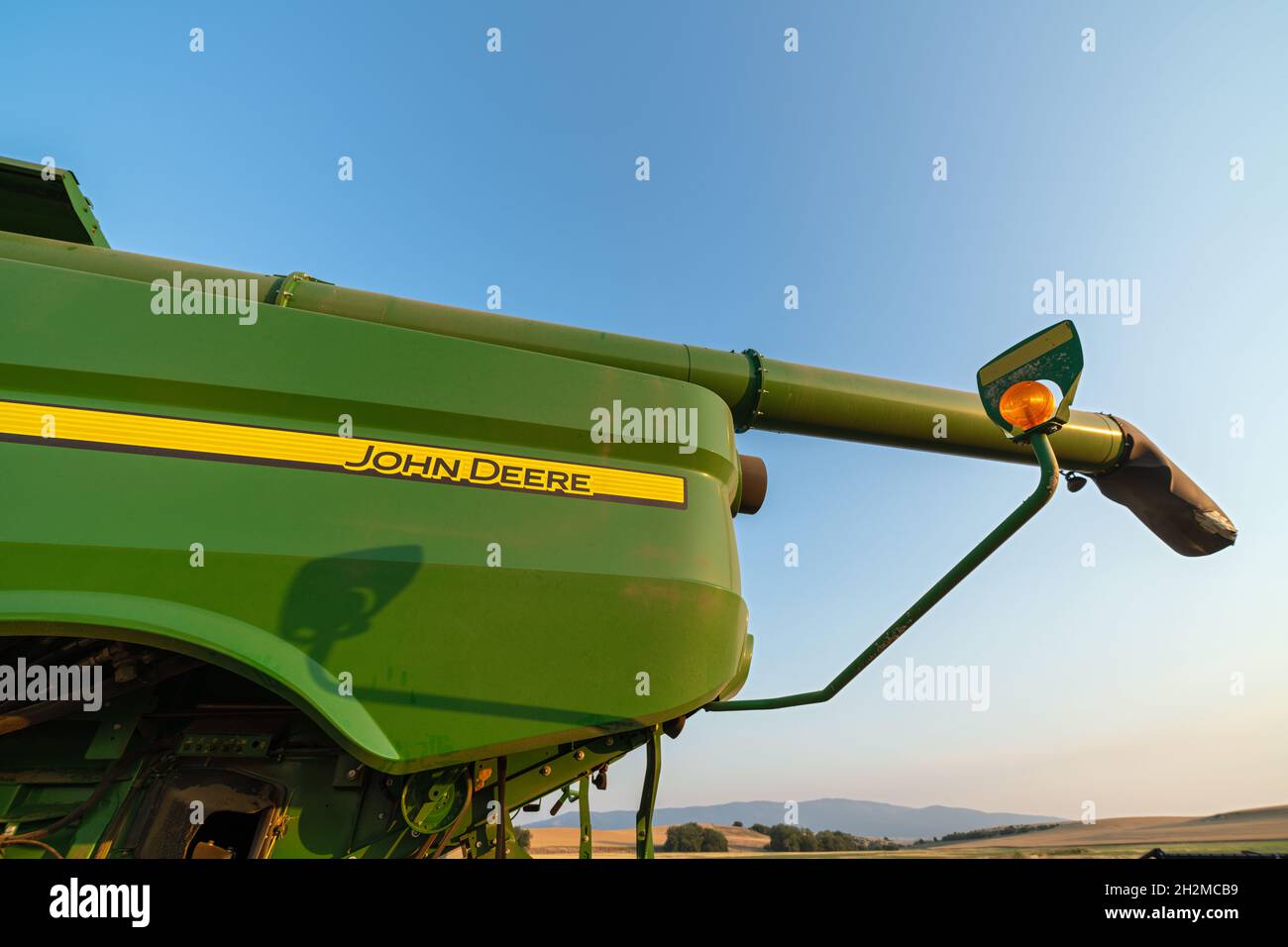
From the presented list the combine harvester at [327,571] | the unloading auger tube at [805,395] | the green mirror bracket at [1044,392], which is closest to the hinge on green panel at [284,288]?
the unloading auger tube at [805,395]

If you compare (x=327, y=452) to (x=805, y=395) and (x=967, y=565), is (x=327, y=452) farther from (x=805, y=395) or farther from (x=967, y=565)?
(x=805, y=395)

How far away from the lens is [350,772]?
99.0 inches

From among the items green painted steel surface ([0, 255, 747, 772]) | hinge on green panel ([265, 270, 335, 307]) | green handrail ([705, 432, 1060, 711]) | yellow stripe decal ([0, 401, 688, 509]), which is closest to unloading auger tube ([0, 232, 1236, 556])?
hinge on green panel ([265, 270, 335, 307])

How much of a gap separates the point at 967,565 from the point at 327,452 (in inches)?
91.0

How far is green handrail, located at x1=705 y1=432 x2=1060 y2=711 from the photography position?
180cm

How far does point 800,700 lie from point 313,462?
2480mm

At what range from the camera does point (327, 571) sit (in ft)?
7.66

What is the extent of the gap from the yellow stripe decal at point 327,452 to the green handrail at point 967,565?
39.9 inches

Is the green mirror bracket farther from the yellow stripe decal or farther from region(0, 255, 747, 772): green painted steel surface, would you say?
the yellow stripe decal

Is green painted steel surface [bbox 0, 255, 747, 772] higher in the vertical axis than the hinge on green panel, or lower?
lower

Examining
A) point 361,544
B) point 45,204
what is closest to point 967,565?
point 361,544

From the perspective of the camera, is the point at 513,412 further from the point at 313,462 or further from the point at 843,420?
the point at 843,420

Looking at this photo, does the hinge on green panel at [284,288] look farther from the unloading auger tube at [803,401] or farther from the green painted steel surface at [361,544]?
the green painted steel surface at [361,544]
